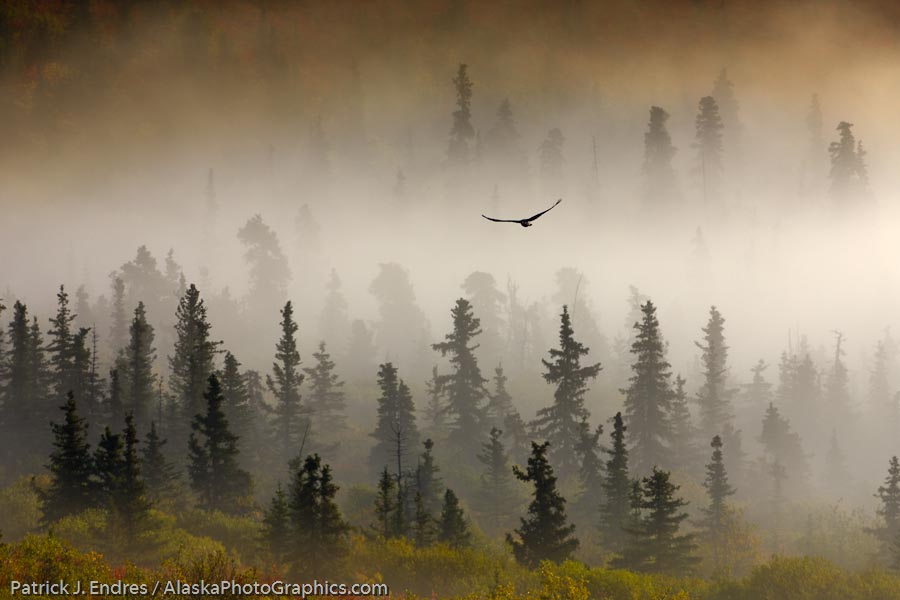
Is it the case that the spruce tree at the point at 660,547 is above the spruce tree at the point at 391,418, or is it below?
below

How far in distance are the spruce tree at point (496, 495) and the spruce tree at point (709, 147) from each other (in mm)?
96902

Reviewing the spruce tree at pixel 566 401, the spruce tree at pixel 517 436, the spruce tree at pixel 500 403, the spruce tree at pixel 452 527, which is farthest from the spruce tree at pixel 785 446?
the spruce tree at pixel 452 527

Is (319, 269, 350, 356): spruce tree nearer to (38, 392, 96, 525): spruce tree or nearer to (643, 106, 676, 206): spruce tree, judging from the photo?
(38, 392, 96, 525): spruce tree

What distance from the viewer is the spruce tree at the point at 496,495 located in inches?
1812

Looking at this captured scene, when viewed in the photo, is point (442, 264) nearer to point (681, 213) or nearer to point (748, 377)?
point (681, 213)

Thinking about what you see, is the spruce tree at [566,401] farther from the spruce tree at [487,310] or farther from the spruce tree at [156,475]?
the spruce tree at [487,310]

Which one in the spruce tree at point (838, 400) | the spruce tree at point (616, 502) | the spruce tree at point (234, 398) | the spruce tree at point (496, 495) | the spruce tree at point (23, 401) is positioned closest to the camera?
the spruce tree at point (616, 502)

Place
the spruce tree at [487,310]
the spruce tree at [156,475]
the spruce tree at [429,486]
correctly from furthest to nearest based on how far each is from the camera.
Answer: the spruce tree at [487,310] < the spruce tree at [429,486] < the spruce tree at [156,475]

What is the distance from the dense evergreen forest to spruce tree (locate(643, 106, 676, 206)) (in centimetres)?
75

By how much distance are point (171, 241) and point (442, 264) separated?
66550 mm

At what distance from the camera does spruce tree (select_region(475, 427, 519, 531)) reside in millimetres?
46031

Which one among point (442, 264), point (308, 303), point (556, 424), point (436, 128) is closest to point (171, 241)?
point (308, 303)

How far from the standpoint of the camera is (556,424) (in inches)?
1993

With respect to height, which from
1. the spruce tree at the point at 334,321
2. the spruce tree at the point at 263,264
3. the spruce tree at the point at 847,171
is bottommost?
the spruce tree at the point at 334,321
